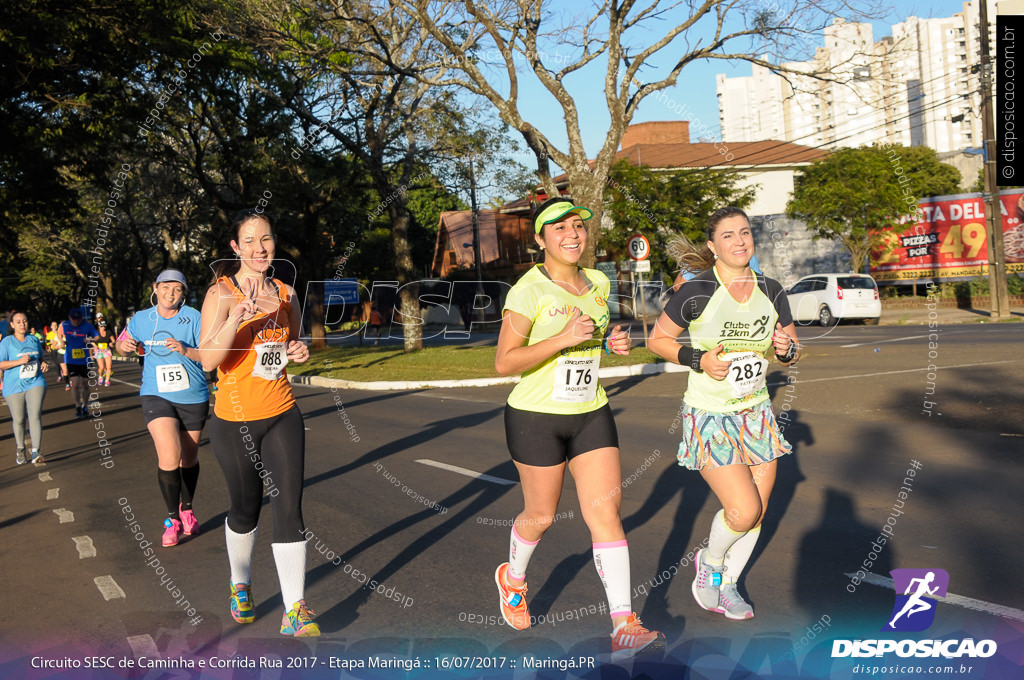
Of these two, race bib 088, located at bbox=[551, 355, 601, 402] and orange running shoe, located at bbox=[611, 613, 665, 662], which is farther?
race bib 088, located at bbox=[551, 355, 601, 402]

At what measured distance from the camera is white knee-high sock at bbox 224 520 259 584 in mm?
4449

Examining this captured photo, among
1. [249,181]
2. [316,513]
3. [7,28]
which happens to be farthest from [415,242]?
[316,513]

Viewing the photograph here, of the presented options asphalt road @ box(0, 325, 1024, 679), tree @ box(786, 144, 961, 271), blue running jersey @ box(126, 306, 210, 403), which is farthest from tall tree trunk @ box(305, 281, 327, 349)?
blue running jersey @ box(126, 306, 210, 403)

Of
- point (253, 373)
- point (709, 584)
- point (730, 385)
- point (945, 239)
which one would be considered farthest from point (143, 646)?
point (945, 239)

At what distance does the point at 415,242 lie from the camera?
62.5 metres

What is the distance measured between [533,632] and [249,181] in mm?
27632

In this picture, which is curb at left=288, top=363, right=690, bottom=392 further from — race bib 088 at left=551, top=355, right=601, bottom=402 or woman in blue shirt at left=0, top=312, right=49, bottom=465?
race bib 088 at left=551, top=355, right=601, bottom=402

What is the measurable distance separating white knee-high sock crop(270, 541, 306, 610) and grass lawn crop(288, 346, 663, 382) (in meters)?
14.0

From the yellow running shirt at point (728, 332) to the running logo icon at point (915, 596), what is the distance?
1.20 meters

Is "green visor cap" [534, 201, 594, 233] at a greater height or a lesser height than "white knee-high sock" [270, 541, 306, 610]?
greater

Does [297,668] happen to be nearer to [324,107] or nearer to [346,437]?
[346,437]

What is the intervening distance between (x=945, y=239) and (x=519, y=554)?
1332 inches

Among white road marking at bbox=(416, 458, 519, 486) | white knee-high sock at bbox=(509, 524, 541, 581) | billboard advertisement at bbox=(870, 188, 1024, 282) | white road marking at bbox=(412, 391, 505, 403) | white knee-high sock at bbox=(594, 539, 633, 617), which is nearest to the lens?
white knee-high sock at bbox=(594, 539, 633, 617)

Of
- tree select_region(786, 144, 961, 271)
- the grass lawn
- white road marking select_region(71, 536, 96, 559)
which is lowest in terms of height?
the grass lawn
